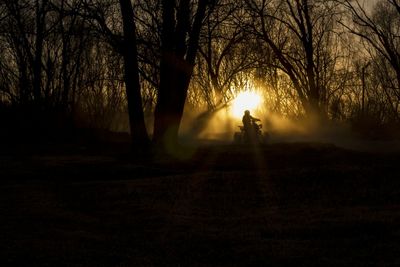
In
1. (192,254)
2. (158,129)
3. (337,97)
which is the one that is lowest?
(192,254)

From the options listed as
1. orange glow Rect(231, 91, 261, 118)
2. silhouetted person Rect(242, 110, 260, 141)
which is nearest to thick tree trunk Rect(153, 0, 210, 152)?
silhouetted person Rect(242, 110, 260, 141)

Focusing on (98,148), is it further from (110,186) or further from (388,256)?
(388,256)

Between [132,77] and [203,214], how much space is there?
504 inches

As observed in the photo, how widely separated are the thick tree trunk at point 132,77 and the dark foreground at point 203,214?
3.56 metres

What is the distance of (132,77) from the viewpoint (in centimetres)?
2347

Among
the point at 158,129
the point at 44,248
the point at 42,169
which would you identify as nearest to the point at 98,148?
the point at 158,129

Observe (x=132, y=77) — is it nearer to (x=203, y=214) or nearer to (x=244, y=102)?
(x=203, y=214)

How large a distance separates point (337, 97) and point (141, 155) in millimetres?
36698

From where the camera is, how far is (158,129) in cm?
2398

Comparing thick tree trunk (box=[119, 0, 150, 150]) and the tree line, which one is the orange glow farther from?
thick tree trunk (box=[119, 0, 150, 150])

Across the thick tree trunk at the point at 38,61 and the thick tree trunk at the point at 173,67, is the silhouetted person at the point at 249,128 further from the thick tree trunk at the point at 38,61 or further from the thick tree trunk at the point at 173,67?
the thick tree trunk at the point at 38,61

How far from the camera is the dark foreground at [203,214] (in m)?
7.72

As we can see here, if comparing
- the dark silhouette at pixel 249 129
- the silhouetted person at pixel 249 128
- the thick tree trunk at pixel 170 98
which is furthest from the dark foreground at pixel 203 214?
the silhouetted person at pixel 249 128

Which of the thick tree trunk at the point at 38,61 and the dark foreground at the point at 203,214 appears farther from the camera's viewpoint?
the thick tree trunk at the point at 38,61
